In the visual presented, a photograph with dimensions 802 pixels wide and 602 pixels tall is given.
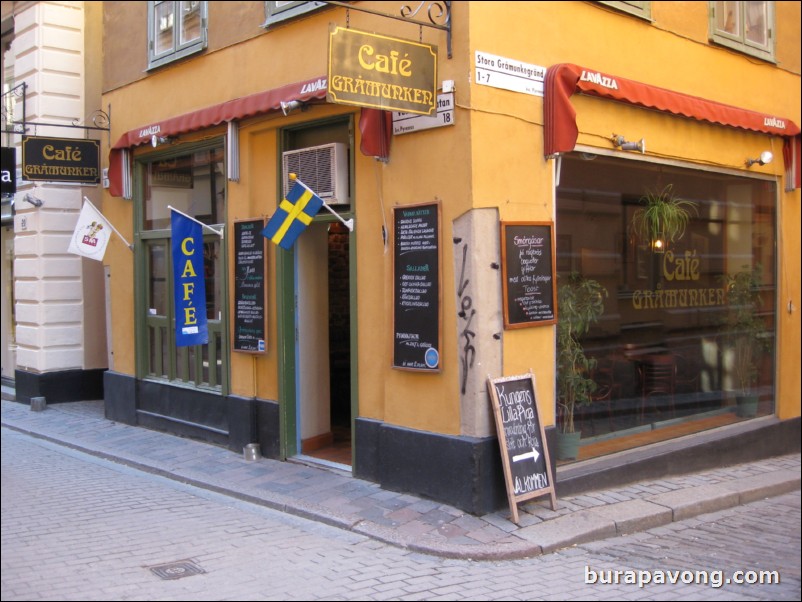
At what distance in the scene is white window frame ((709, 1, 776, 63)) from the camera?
29.9ft

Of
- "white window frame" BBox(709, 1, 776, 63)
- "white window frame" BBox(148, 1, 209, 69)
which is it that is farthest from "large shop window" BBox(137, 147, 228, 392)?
"white window frame" BBox(709, 1, 776, 63)

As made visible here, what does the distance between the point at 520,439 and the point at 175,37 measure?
664 centimetres

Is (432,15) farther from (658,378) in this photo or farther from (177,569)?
(177,569)

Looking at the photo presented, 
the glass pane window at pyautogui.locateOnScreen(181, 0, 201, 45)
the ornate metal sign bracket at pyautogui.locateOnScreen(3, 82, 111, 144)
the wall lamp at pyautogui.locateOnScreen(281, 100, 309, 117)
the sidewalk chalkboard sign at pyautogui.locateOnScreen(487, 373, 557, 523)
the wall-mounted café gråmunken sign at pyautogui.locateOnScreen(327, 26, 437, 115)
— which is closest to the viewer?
the wall-mounted café gråmunken sign at pyautogui.locateOnScreen(327, 26, 437, 115)

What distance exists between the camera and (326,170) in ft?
26.2

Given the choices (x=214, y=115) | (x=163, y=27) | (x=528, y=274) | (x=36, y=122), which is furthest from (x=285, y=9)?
(x=36, y=122)

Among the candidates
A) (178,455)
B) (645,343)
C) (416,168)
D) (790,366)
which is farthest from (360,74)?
(790,366)

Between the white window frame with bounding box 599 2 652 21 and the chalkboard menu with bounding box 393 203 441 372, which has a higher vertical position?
A: the white window frame with bounding box 599 2 652 21

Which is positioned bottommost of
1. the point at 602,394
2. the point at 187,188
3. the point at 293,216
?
the point at 602,394

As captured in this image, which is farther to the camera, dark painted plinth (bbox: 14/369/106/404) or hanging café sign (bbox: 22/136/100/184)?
dark painted plinth (bbox: 14/369/106/404)

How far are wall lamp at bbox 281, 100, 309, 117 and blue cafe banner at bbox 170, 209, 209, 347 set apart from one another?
2.00 meters

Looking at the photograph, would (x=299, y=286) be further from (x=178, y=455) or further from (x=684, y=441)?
(x=684, y=441)

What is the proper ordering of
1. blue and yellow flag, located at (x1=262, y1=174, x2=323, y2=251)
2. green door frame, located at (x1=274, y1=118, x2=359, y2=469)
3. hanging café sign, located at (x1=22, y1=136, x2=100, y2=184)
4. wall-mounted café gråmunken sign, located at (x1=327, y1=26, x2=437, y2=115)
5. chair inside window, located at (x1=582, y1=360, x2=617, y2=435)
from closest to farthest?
wall-mounted café gråmunken sign, located at (x1=327, y1=26, x2=437, y2=115), blue and yellow flag, located at (x1=262, y1=174, x2=323, y2=251), chair inside window, located at (x1=582, y1=360, x2=617, y2=435), green door frame, located at (x1=274, y1=118, x2=359, y2=469), hanging café sign, located at (x1=22, y1=136, x2=100, y2=184)

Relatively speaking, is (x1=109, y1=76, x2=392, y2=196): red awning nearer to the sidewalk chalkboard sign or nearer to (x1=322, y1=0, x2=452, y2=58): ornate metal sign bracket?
(x1=322, y1=0, x2=452, y2=58): ornate metal sign bracket
